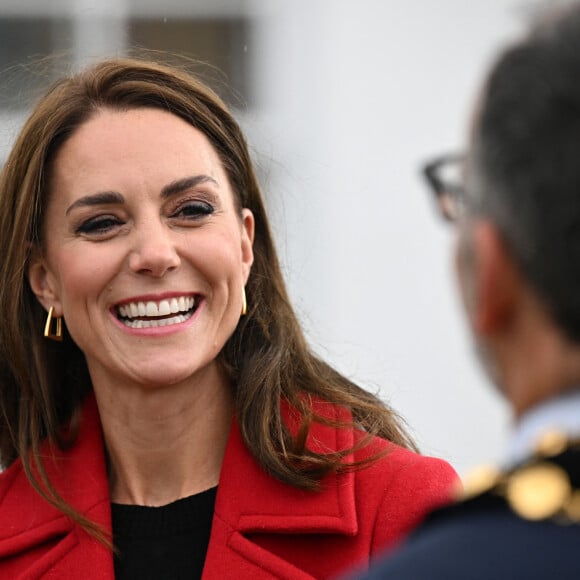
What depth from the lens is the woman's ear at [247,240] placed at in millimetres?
3459

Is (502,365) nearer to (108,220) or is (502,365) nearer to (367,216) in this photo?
(108,220)

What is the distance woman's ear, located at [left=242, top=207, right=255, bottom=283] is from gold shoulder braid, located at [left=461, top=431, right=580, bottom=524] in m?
1.96

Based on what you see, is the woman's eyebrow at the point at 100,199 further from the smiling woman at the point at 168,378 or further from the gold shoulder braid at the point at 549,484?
the gold shoulder braid at the point at 549,484

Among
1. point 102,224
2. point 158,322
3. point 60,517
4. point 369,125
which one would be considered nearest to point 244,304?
point 158,322

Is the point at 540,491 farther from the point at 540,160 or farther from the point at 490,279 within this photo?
the point at 540,160

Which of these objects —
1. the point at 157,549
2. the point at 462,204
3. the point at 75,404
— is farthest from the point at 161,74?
the point at 462,204

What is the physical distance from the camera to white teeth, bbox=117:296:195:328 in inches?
129

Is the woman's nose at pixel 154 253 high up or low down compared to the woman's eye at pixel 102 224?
down

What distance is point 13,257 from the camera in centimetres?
350

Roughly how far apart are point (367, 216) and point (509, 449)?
5750 mm

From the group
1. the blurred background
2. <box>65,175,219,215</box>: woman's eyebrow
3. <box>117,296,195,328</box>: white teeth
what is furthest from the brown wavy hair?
the blurred background

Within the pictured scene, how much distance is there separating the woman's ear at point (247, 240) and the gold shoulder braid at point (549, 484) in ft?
6.45

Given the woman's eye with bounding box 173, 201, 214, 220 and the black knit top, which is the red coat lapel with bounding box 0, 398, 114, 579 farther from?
the woman's eye with bounding box 173, 201, 214, 220

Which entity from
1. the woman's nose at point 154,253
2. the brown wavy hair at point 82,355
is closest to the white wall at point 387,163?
the brown wavy hair at point 82,355
